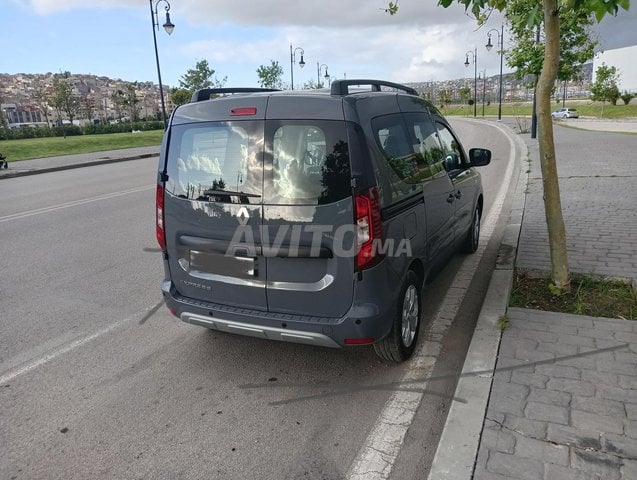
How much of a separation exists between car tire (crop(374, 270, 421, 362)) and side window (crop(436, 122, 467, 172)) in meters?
1.50

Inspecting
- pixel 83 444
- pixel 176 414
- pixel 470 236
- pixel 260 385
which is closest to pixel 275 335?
pixel 260 385

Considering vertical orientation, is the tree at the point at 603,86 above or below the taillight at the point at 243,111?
above

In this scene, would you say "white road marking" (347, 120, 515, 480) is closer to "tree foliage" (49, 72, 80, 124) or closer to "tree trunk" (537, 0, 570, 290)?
"tree trunk" (537, 0, 570, 290)

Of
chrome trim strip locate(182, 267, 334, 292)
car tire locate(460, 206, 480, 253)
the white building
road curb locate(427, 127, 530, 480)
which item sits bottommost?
road curb locate(427, 127, 530, 480)

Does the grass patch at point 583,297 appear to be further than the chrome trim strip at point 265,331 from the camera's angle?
Yes

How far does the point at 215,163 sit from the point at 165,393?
1.59 meters

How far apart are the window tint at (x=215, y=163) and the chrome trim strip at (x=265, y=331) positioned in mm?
841

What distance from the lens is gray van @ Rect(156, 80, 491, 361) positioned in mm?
3092

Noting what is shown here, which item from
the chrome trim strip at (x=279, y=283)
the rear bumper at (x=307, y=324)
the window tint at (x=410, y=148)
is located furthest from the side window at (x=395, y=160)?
the rear bumper at (x=307, y=324)

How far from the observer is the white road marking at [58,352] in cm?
368

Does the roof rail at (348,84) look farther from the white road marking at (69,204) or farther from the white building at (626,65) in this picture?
the white building at (626,65)

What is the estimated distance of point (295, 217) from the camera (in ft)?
10.3

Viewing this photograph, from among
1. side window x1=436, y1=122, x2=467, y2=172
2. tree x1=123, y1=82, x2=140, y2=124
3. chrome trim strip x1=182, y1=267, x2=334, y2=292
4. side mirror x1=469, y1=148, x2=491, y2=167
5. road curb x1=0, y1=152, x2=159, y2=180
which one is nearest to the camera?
chrome trim strip x1=182, y1=267, x2=334, y2=292

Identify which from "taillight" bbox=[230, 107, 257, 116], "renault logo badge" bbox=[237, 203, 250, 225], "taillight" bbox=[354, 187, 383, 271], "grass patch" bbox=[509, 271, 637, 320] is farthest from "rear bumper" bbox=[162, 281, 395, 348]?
"grass patch" bbox=[509, 271, 637, 320]
